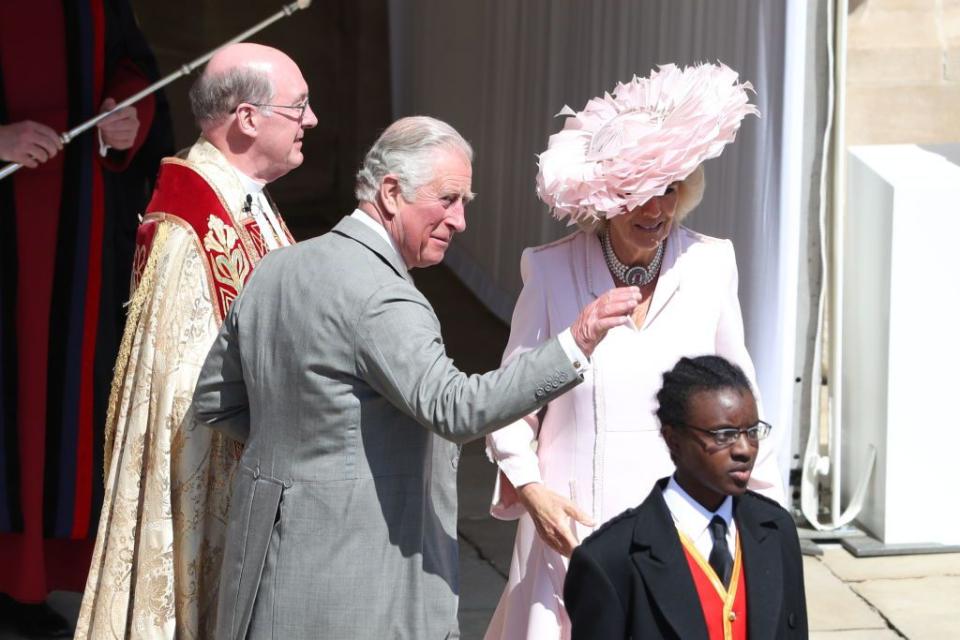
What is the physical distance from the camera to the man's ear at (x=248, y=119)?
349cm

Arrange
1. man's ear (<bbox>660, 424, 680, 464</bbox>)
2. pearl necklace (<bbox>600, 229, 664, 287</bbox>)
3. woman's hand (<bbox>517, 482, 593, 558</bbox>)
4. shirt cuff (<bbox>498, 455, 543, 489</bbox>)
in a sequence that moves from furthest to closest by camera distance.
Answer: pearl necklace (<bbox>600, 229, 664, 287</bbox>), shirt cuff (<bbox>498, 455, 543, 489</bbox>), woman's hand (<bbox>517, 482, 593, 558</bbox>), man's ear (<bbox>660, 424, 680, 464</bbox>)

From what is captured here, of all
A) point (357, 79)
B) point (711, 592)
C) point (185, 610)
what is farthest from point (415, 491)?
point (357, 79)

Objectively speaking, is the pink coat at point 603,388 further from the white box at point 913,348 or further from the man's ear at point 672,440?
the white box at point 913,348

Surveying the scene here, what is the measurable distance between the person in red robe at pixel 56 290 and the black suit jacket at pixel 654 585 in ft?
7.88

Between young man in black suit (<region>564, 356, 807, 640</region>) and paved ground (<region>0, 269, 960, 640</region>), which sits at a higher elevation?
young man in black suit (<region>564, 356, 807, 640</region>)

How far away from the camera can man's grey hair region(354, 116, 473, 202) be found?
9.25 ft

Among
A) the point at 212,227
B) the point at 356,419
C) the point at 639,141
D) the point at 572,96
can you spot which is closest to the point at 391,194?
the point at 356,419

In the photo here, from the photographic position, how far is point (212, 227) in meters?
3.56

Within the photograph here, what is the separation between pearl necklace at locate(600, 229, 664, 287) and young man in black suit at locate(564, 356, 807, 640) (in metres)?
0.80

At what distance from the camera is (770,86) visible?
207 inches

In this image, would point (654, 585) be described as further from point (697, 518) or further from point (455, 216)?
point (455, 216)

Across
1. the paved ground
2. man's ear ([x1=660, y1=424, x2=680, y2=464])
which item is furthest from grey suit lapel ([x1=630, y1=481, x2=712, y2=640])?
the paved ground

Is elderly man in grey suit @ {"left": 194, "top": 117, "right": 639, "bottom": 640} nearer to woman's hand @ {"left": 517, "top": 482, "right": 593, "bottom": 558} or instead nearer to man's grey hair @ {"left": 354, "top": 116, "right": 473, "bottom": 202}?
man's grey hair @ {"left": 354, "top": 116, "right": 473, "bottom": 202}

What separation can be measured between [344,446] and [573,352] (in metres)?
0.45
